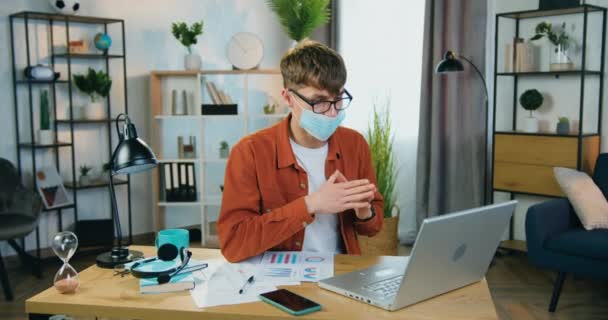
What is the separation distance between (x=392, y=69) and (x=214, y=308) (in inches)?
149

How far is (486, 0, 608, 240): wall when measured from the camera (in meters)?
3.93

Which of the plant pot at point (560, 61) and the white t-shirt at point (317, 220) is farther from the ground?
the plant pot at point (560, 61)

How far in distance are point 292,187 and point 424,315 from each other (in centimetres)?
71

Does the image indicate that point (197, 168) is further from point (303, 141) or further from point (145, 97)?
point (303, 141)

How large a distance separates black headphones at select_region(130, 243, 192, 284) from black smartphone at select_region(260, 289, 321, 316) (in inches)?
11.4

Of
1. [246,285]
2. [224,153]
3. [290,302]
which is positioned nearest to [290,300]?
[290,302]

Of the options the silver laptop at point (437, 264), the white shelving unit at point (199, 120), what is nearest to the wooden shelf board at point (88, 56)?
the white shelving unit at point (199, 120)

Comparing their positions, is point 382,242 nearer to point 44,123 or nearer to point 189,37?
point 189,37

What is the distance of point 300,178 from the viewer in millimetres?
1943

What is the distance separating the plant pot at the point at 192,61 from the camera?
478 cm

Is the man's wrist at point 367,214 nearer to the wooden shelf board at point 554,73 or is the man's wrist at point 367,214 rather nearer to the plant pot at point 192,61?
the wooden shelf board at point 554,73

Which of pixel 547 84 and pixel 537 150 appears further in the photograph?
pixel 547 84

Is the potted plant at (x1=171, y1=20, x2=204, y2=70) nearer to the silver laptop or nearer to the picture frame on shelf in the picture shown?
the picture frame on shelf

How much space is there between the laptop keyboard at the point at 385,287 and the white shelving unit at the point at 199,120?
3186 mm
